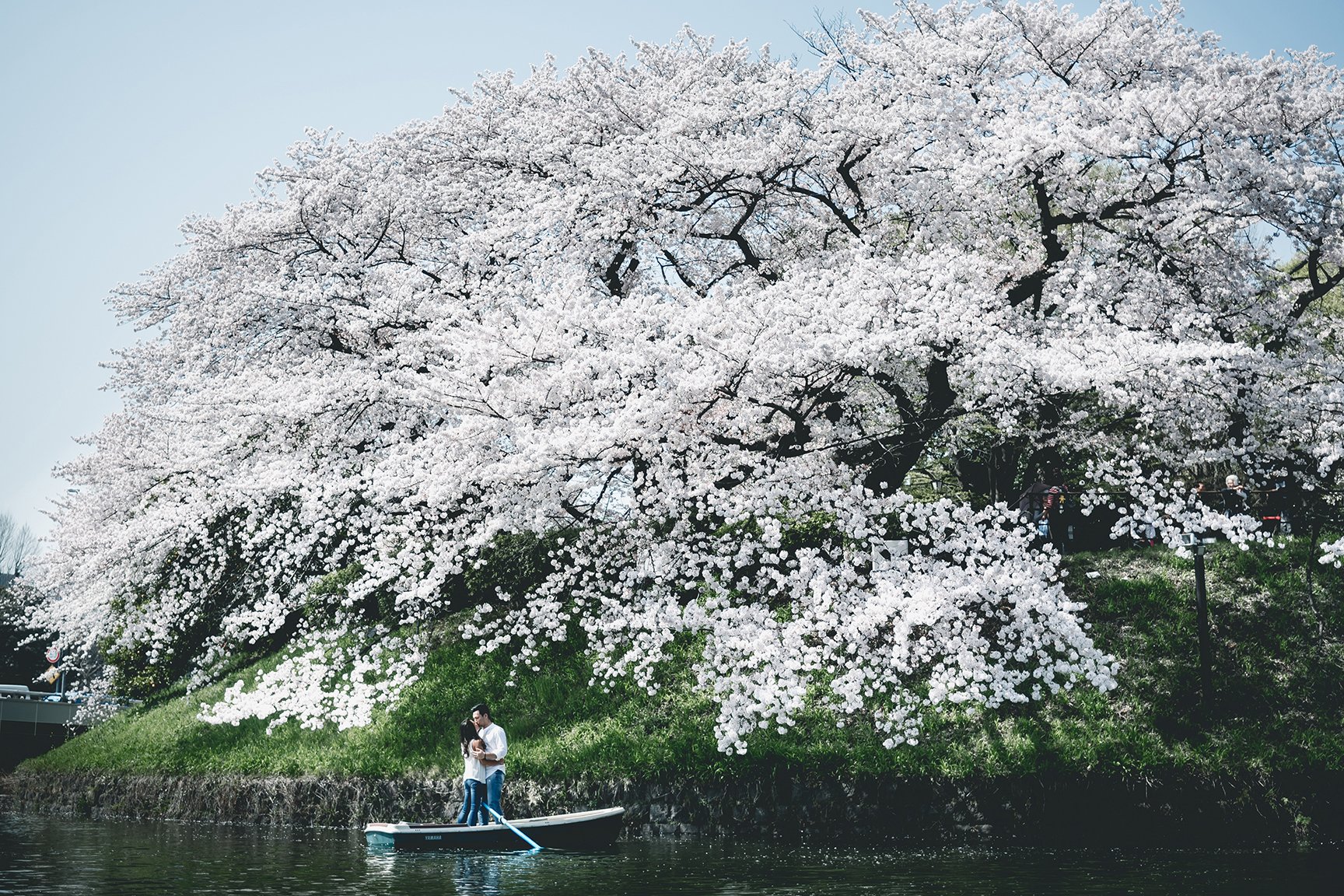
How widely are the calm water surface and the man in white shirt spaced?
0.93 m

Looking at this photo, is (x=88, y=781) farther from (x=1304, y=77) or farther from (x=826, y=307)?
(x=1304, y=77)

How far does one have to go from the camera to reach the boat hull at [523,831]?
12852 millimetres

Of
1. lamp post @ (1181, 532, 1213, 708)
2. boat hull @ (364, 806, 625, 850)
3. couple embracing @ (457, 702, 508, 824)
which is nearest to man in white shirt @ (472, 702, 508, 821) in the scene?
couple embracing @ (457, 702, 508, 824)

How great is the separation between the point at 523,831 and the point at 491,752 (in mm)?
1334

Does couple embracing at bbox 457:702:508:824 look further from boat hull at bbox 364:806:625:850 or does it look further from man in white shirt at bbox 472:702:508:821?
boat hull at bbox 364:806:625:850

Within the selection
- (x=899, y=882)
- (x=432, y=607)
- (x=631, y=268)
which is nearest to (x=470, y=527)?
(x=432, y=607)

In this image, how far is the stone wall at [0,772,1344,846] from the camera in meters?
13.4

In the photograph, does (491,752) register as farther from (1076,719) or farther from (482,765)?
(1076,719)

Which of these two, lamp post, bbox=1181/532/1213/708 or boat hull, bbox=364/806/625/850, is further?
lamp post, bbox=1181/532/1213/708

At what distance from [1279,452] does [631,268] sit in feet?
38.3

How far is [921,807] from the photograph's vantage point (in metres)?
14.2

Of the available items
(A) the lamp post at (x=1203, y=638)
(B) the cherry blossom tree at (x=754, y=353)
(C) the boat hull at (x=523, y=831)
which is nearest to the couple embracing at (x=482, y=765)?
(C) the boat hull at (x=523, y=831)

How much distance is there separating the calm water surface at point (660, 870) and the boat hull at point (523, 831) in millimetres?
162

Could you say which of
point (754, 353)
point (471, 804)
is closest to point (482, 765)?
point (471, 804)
